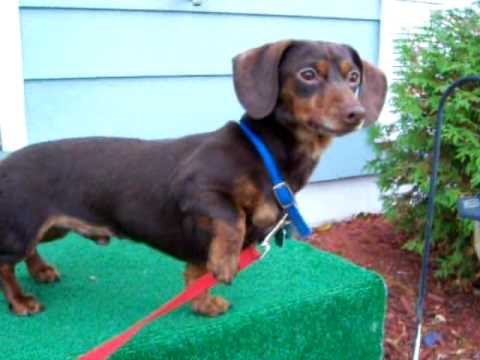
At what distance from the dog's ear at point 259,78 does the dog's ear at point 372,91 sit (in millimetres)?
362

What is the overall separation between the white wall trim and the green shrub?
0.68 metres

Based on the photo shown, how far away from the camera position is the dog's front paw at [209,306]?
2123 mm

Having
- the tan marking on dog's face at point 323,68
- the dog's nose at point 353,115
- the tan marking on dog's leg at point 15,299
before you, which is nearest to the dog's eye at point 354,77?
the tan marking on dog's face at point 323,68

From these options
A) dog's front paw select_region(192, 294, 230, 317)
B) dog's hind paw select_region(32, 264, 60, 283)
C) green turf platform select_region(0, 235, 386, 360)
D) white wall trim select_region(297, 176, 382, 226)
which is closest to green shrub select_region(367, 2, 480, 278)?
white wall trim select_region(297, 176, 382, 226)

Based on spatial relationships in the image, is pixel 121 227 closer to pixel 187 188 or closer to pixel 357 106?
pixel 187 188

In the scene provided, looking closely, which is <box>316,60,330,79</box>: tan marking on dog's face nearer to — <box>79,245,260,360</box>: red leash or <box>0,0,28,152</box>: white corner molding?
<box>79,245,260,360</box>: red leash

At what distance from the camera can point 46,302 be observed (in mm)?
2287

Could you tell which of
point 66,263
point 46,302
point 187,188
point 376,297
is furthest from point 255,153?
point 66,263

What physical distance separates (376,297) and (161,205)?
1.06m

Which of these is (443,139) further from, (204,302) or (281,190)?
(204,302)

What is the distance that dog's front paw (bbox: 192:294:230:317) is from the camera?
6.97ft

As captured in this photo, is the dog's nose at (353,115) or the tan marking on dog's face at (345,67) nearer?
the dog's nose at (353,115)

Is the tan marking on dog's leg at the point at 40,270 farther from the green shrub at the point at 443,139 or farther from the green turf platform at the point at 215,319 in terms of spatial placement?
the green shrub at the point at 443,139

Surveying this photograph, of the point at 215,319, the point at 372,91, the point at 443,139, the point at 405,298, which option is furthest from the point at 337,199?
the point at 215,319
